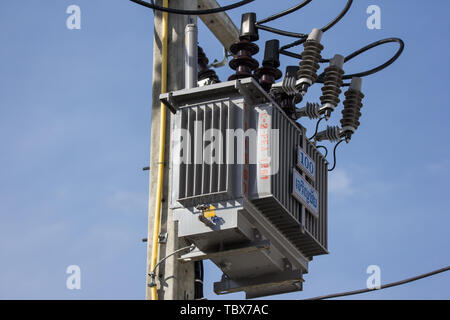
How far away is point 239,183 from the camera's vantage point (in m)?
8.88

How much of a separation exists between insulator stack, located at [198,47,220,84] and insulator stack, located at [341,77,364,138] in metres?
1.16

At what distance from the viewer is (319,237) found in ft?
32.4

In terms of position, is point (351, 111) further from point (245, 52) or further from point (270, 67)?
point (245, 52)

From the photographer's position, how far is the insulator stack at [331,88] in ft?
32.4

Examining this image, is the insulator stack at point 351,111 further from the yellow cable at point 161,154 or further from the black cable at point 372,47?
the yellow cable at point 161,154

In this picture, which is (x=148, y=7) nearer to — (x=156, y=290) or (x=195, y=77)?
(x=195, y=77)

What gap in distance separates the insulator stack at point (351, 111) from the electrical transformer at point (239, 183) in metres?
0.73

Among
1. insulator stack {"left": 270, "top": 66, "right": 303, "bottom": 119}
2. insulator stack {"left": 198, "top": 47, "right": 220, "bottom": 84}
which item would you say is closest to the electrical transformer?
insulator stack {"left": 270, "top": 66, "right": 303, "bottom": 119}

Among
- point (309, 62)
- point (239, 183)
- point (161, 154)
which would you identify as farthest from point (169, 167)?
point (309, 62)

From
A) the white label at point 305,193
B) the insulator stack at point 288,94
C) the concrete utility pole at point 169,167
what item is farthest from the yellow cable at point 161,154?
the white label at point 305,193

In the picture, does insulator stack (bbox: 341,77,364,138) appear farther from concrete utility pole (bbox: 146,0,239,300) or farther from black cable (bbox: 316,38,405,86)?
concrete utility pole (bbox: 146,0,239,300)

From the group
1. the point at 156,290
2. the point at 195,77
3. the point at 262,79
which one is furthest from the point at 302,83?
the point at 156,290

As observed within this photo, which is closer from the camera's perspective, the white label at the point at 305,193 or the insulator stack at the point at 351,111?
the white label at the point at 305,193

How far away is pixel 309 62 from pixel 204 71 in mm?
934
